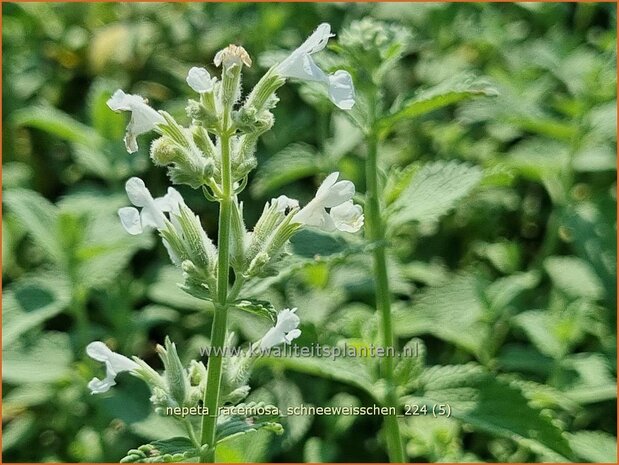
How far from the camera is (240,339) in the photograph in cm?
287

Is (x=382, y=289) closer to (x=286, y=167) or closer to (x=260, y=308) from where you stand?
(x=260, y=308)

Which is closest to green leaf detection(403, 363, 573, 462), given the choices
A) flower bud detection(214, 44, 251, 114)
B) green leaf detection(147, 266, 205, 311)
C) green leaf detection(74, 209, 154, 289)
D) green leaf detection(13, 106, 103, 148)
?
flower bud detection(214, 44, 251, 114)

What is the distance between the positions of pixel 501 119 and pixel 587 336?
90cm

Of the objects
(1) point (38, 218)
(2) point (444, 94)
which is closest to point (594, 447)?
(2) point (444, 94)

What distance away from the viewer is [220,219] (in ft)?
4.82

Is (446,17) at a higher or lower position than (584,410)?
higher

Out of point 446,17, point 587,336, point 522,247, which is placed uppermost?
point 446,17

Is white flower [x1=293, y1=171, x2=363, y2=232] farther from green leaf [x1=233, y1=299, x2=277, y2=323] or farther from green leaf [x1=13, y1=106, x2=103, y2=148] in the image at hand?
green leaf [x1=13, y1=106, x2=103, y2=148]

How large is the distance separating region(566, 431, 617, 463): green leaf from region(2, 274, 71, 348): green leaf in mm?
1746

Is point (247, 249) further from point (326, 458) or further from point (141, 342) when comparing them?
point (141, 342)

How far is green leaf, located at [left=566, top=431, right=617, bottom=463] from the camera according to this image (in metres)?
2.28

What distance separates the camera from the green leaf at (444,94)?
6.06 feet

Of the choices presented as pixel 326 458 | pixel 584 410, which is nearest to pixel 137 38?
pixel 326 458

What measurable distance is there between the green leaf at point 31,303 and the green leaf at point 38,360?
0.05 m
